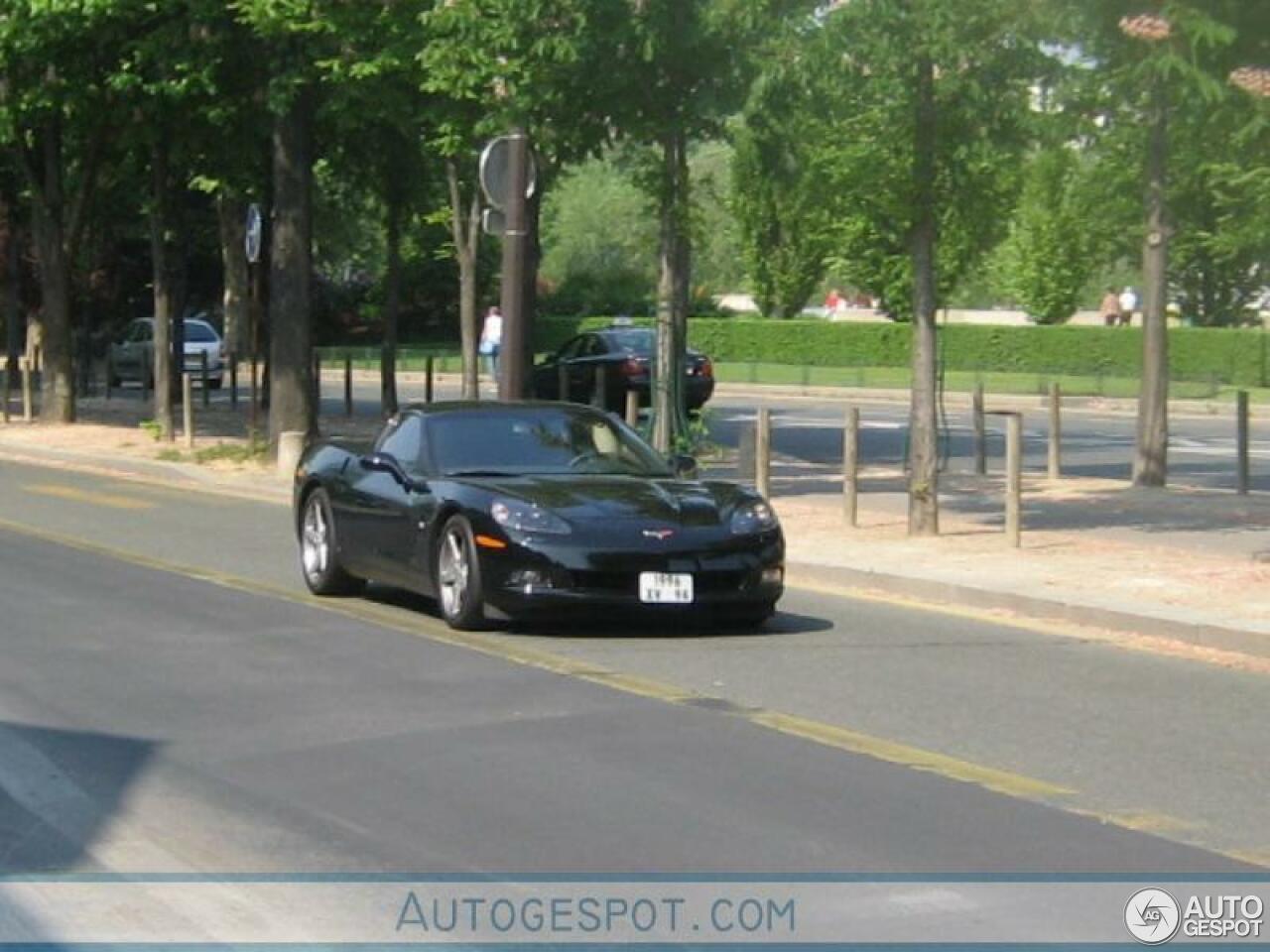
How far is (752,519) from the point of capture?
14.0 meters

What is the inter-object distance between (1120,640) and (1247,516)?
742 cm

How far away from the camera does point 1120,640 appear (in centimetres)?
1420

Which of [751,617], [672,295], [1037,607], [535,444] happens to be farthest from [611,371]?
[751,617]

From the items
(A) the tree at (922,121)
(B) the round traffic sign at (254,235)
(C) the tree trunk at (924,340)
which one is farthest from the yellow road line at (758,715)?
(B) the round traffic sign at (254,235)

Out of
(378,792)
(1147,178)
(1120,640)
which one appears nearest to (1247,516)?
(1147,178)

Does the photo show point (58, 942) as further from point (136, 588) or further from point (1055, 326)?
point (1055, 326)

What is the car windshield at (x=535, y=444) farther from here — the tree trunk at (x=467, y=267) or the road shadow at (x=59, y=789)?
the tree trunk at (x=467, y=267)

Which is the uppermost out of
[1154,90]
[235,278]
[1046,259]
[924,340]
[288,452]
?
[1154,90]

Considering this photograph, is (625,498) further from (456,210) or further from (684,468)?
(456,210)

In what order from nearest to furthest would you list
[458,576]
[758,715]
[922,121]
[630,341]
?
1. [758,715]
2. [458,576]
3. [922,121]
4. [630,341]

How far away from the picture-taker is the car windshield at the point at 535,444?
1487cm

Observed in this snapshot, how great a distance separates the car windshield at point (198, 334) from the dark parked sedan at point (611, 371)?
18009 mm

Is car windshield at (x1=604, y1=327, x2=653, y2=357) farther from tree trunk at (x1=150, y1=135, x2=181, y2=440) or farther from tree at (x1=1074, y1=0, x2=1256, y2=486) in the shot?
tree at (x1=1074, y1=0, x2=1256, y2=486)

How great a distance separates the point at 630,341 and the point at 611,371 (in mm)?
1027
